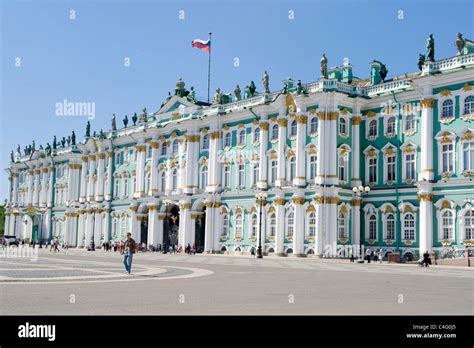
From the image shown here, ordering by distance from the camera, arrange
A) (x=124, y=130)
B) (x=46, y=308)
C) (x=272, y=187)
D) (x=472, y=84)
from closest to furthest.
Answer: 1. (x=46, y=308)
2. (x=472, y=84)
3. (x=272, y=187)
4. (x=124, y=130)

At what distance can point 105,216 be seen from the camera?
8988cm

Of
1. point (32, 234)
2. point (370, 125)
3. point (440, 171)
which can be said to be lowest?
point (32, 234)

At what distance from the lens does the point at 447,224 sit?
5178 centimetres

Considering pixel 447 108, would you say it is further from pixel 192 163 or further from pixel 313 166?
pixel 192 163

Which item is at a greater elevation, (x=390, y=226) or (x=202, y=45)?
(x=202, y=45)

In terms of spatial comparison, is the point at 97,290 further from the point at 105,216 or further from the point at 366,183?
the point at 105,216

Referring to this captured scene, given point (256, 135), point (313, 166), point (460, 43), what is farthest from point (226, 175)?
point (460, 43)

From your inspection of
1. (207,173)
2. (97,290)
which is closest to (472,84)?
(207,173)

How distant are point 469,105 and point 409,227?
1129 centimetres

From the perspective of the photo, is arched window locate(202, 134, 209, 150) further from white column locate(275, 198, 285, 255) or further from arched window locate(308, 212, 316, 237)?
arched window locate(308, 212, 316, 237)

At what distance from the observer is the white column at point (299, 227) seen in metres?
59.6

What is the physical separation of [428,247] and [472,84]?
13365 millimetres

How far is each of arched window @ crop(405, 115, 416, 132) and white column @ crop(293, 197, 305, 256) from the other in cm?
1153

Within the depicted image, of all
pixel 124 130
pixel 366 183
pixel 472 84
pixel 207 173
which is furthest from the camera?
pixel 124 130
